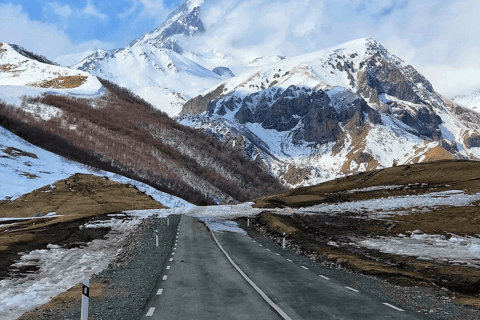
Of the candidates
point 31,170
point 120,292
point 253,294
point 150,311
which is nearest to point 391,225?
point 253,294

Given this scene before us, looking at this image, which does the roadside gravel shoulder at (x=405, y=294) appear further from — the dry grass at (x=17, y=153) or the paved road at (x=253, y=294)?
the dry grass at (x=17, y=153)

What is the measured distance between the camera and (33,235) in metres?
41.1

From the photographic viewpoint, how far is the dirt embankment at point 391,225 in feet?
72.1

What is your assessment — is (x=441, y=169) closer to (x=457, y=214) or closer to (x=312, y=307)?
(x=457, y=214)

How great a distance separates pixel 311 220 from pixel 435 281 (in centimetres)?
3858

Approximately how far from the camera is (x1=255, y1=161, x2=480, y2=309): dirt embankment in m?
22.0

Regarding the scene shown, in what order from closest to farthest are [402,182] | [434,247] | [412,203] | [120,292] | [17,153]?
[120,292]
[434,247]
[412,203]
[402,182]
[17,153]

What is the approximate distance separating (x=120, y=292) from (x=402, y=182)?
328ft

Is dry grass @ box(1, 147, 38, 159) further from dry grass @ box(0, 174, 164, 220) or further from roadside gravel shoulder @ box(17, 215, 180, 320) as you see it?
roadside gravel shoulder @ box(17, 215, 180, 320)

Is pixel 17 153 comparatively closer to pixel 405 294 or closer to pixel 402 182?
pixel 402 182

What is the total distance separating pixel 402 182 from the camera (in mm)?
104312

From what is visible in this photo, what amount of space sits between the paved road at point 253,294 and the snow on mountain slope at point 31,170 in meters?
75.9

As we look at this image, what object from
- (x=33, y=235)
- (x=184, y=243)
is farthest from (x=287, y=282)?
(x=33, y=235)

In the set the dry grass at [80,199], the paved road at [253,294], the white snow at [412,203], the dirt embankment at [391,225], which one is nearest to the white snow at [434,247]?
the dirt embankment at [391,225]
